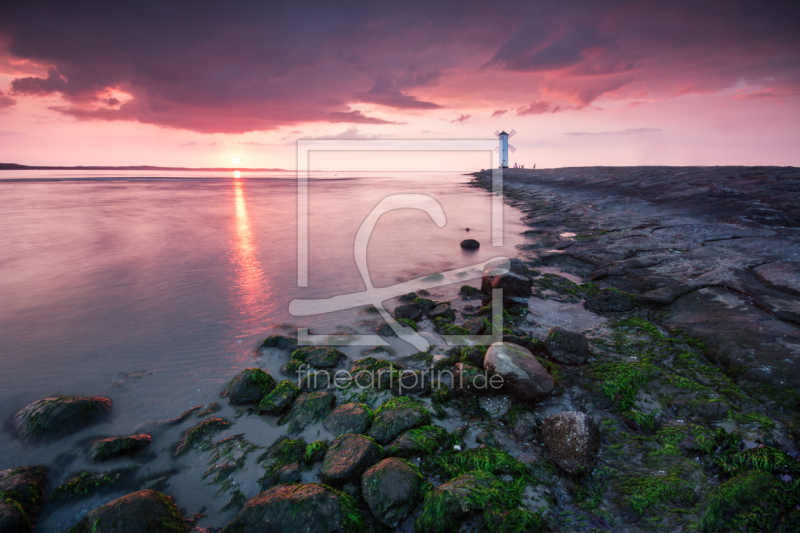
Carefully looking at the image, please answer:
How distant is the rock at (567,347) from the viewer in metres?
4.92

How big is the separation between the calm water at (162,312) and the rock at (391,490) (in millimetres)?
1251

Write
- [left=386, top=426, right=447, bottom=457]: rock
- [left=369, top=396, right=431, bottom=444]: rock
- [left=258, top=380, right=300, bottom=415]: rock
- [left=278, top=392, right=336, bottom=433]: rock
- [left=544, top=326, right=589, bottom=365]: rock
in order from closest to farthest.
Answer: [left=386, top=426, right=447, bottom=457]: rock < [left=369, top=396, right=431, bottom=444]: rock < [left=278, top=392, right=336, bottom=433]: rock < [left=258, top=380, right=300, bottom=415]: rock < [left=544, top=326, right=589, bottom=365]: rock

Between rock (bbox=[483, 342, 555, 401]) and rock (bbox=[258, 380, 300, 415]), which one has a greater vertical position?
rock (bbox=[483, 342, 555, 401])

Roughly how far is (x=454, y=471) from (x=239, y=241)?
1414 cm

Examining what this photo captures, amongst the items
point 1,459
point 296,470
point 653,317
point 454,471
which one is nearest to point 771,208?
point 653,317

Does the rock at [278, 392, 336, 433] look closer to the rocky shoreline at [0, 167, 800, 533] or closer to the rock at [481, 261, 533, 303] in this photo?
the rocky shoreline at [0, 167, 800, 533]

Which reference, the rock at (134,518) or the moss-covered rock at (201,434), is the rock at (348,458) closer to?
the rock at (134,518)

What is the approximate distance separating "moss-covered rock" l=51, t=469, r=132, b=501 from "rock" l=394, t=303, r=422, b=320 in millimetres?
4467

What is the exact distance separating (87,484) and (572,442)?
4.79m

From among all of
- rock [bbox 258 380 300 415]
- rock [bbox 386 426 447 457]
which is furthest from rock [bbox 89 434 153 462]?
rock [bbox 386 426 447 457]

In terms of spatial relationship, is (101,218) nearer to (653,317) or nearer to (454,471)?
(454,471)

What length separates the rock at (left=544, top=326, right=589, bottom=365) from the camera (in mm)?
4918

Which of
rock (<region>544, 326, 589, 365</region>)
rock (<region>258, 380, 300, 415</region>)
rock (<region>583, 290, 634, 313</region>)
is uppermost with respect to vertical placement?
rock (<region>583, 290, 634, 313</region>)


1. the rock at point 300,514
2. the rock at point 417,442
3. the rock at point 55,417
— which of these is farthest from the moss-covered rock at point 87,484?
the rock at point 417,442
